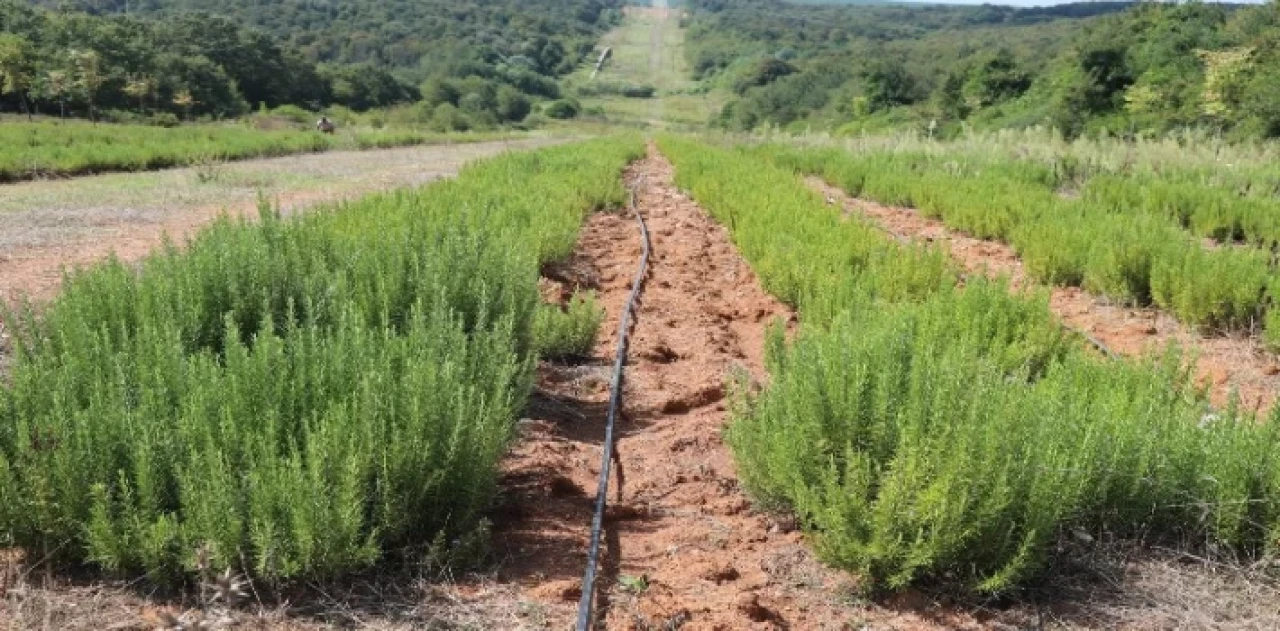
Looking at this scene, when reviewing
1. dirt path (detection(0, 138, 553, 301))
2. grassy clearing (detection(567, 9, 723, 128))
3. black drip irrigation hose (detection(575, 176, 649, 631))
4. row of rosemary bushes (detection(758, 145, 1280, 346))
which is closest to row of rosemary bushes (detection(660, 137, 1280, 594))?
black drip irrigation hose (detection(575, 176, 649, 631))

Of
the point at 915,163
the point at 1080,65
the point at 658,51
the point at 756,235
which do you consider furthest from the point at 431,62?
the point at 756,235

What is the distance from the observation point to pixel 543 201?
31.5 feet

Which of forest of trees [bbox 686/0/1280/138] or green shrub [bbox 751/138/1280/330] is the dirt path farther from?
forest of trees [bbox 686/0/1280/138]

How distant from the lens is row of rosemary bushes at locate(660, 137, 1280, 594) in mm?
2920

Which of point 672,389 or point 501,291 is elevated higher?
point 501,291

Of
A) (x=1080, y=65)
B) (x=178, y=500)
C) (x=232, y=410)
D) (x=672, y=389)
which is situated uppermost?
(x=1080, y=65)

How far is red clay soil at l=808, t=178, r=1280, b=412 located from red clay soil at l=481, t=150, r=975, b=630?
6.45 feet

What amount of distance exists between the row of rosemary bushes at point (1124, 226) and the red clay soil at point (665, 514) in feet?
8.93

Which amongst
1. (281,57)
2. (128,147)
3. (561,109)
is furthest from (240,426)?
(561,109)

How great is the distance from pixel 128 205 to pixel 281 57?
65.5 m

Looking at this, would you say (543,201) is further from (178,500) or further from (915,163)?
(915,163)

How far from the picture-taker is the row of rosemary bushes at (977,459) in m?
2.92

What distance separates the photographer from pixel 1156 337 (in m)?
6.70

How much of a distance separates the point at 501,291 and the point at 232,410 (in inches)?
80.6
